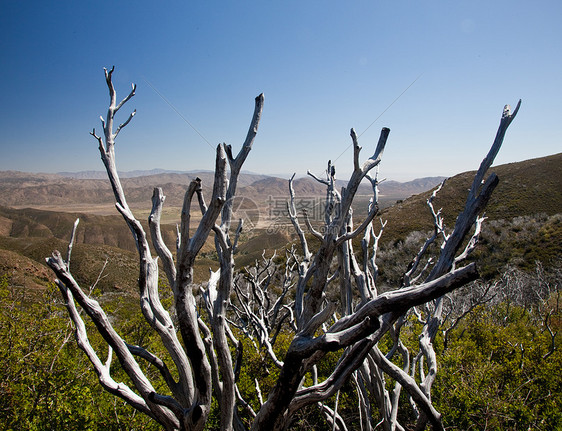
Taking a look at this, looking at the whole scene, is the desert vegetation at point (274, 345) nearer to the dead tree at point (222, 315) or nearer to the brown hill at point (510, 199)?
the dead tree at point (222, 315)

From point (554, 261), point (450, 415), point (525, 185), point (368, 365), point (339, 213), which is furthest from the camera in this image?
point (525, 185)

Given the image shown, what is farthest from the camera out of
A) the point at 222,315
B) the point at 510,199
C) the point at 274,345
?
the point at 510,199

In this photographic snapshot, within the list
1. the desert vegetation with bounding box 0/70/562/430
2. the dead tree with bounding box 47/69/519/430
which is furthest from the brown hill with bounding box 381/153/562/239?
the dead tree with bounding box 47/69/519/430

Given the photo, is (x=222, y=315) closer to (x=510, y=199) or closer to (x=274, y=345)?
(x=274, y=345)

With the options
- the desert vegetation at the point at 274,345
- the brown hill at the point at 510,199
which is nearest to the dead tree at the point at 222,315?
the desert vegetation at the point at 274,345

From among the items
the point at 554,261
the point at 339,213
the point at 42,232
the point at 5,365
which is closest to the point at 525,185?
the point at 554,261

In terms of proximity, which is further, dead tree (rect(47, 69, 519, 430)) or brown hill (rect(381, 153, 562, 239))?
brown hill (rect(381, 153, 562, 239))

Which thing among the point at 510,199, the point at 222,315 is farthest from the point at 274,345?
the point at 510,199

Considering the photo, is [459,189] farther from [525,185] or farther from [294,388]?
[294,388]

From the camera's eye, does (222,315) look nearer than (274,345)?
Yes

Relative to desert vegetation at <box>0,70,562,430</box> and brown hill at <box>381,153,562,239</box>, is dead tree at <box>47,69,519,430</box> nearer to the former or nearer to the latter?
desert vegetation at <box>0,70,562,430</box>

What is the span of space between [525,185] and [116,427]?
2347 inches

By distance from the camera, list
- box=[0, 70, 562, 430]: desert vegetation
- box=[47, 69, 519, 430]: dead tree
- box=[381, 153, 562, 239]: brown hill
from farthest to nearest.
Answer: box=[381, 153, 562, 239]: brown hill → box=[0, 70, 562, 430]: desert vegetation → box=[47, 69, 519, 430]: dead tree

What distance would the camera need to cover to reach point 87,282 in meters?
50.2
